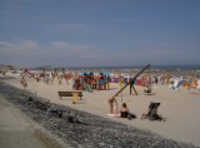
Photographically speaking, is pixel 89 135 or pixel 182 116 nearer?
pixel 89 135

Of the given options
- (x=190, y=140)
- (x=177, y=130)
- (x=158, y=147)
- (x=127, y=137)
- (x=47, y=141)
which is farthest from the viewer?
(x=177, y=130)

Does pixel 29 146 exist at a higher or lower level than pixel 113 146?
higher

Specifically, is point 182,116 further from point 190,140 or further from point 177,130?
point 190,140

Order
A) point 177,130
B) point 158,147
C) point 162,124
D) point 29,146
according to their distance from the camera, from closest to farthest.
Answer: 1. point 29,146
2. point 158,147
3. point 177,130
4. point 162,124

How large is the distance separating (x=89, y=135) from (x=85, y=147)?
1225mm

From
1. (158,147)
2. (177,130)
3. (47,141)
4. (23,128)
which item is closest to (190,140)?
(177,130)

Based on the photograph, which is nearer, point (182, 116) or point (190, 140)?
point (190, 140)

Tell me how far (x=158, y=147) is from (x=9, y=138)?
3.78 m

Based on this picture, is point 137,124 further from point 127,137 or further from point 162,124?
point 127,137

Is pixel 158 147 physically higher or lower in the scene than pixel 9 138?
lower

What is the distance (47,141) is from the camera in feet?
16.0

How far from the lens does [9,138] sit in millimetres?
4980

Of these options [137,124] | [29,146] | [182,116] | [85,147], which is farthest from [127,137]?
[182,116]

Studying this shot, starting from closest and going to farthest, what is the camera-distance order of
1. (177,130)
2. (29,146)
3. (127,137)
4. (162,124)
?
1. (29,146)
2. (127,137)
3. (177,130)
4. (162,124)
